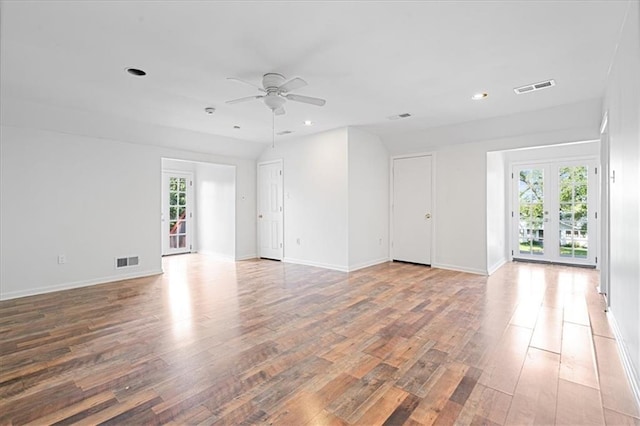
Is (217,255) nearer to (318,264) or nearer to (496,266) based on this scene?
(318,264)

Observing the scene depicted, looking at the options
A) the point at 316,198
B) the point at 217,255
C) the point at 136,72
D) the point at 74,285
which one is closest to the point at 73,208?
the point at 74,285

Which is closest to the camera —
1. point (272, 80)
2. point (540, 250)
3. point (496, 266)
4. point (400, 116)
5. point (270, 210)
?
point (272, 80)

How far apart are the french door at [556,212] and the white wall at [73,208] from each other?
7.15 m

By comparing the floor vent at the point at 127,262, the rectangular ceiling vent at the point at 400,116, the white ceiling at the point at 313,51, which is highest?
the rectangular ceiling vent at the point at 400,116

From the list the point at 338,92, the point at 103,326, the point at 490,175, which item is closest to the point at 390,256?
the point at 490,175

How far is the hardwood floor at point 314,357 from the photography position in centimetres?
183

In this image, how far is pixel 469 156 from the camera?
18.0 feet

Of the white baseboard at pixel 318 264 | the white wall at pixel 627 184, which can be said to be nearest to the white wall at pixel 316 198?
the white baseboard at pixel 318 264

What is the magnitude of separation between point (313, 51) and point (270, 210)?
457cm

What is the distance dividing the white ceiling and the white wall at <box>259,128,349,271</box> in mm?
1467

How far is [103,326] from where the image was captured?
3143 mm

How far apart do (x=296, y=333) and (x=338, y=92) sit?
9.07 ft

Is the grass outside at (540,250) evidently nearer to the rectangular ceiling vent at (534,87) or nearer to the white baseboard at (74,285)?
the rectangular ceiling vent at (534,87)

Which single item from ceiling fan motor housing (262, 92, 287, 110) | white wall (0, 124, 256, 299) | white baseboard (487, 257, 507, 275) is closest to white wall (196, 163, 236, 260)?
white wall (0, 124, 256, 299)
